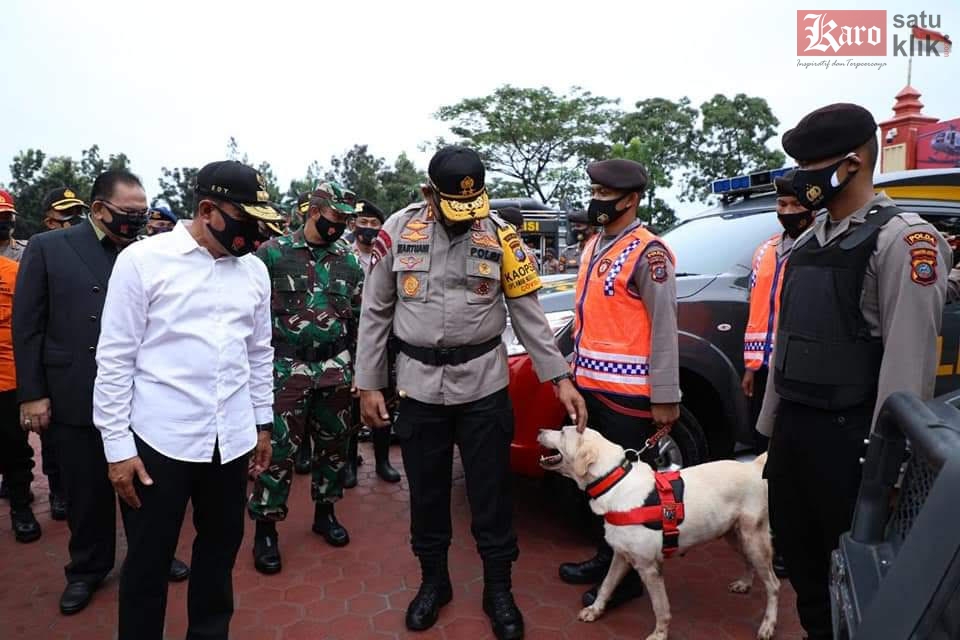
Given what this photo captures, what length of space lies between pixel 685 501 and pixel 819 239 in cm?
119

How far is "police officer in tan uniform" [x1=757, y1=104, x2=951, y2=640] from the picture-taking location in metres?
1.79

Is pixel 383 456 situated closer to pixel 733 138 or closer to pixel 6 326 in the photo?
pixel 6 326

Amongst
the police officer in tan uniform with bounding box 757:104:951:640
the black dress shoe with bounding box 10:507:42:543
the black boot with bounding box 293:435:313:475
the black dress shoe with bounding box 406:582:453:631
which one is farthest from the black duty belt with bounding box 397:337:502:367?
the black dress shoe with bounding box 10:507:42:543

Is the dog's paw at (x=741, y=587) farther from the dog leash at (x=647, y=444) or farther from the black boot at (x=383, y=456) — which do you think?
the black boot at (x=383, y=456)

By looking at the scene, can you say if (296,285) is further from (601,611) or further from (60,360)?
(601,611)

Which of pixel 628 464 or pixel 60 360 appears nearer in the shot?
pixel 628 464

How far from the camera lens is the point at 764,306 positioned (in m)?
3.18

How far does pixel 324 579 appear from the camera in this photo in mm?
3150

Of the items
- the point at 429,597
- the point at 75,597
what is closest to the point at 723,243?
the point at 429,597

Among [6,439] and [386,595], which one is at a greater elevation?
[6,439]

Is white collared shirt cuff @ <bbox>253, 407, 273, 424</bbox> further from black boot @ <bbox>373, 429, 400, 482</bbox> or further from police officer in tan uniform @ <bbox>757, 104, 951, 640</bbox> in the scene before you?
black boot @ <bbox>373, 429, 400, 482</bbox>

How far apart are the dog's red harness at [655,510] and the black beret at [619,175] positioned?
1234 mm

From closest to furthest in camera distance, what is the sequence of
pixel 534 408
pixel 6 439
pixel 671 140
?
pixel 534 408
pixel 6 439
pixel 671 140

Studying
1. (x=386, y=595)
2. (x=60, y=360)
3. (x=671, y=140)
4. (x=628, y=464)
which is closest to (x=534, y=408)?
(x=628, y=464)
